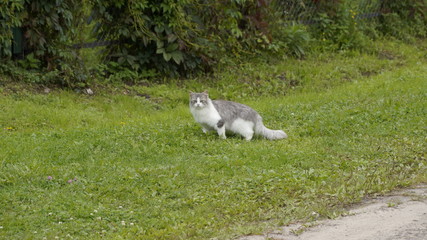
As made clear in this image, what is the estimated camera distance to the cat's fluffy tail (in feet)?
31.1

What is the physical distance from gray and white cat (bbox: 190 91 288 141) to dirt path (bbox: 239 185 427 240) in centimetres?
302

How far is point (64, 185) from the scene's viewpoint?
7.34m

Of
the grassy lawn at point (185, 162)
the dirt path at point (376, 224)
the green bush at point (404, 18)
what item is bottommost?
the grassy lawn at point (185, 162)

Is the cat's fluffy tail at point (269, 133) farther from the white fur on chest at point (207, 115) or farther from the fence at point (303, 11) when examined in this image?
the fence at point (303, 11)

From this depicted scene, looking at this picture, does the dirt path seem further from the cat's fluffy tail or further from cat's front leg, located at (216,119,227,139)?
cat's front leg, located at (216,119,227,139)

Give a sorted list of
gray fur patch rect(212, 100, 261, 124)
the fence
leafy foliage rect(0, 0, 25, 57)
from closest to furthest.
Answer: gray fur patch rect(212, 100, 261, 124)
leafy foliage rect(0, 0, 25, 57)
the fence

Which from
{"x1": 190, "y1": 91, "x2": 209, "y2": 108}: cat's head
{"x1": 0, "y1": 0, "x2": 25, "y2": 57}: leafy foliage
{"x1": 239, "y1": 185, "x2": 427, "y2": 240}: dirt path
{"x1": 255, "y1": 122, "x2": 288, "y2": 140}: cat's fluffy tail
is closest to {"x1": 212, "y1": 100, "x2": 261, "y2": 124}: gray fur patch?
{"x1": 255, "y1": 122, "x2": 288, "y2": 140}: cat's fluffy tail

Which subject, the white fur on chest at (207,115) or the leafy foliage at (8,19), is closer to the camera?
the white fur on chest at (207,115)

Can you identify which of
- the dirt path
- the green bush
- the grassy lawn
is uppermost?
the green bush

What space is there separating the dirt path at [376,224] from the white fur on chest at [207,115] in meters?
3.24

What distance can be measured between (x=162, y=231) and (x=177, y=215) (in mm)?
405

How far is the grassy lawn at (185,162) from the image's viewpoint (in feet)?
21.2

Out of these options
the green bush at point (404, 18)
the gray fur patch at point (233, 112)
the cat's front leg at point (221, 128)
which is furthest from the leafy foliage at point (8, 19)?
the green bush at point (404, 18)

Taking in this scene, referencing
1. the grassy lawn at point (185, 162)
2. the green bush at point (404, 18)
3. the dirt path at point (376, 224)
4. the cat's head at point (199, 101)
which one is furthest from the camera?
the green bush at point (404, 18)
